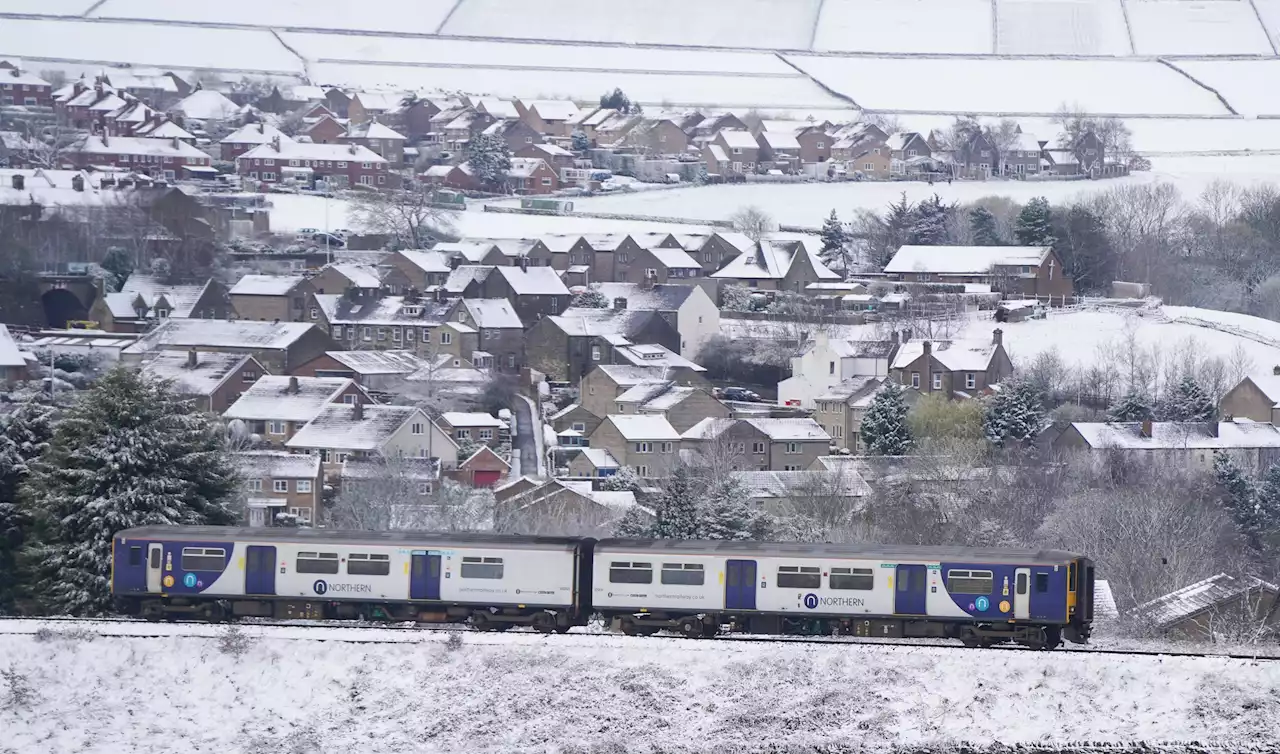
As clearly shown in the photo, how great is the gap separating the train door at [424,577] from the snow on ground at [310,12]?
10501 centimetres

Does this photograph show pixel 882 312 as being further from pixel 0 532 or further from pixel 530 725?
pixel 530 725

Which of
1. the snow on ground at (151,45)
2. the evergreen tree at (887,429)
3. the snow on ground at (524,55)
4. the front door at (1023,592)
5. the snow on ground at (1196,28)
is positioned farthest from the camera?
the snow on ground at (524,55)

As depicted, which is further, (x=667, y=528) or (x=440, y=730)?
(x=667, y=528)

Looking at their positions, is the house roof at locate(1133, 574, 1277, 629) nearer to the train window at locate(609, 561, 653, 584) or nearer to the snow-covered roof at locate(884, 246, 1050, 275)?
the train window at locate(609, 561, 653, 584)

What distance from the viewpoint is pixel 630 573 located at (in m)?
21.6

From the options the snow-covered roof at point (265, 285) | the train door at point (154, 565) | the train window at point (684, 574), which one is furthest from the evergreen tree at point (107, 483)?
the snow-covered roof at point (265, 285)

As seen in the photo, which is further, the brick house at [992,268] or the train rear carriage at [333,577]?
the brick house at [992,268]

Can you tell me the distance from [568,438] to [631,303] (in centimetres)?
1529

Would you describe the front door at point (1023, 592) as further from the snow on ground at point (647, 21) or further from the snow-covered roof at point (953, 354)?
the snow on ground at point (647, 21)

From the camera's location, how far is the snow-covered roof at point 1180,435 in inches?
1907

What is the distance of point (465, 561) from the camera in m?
21.8

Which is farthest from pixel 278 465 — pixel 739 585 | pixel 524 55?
pixel 524 55

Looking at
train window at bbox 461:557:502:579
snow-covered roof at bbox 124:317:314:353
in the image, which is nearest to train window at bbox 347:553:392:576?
train window at bbox 461:557:502:579

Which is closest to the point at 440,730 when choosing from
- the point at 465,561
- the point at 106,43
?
the point at 465,561
